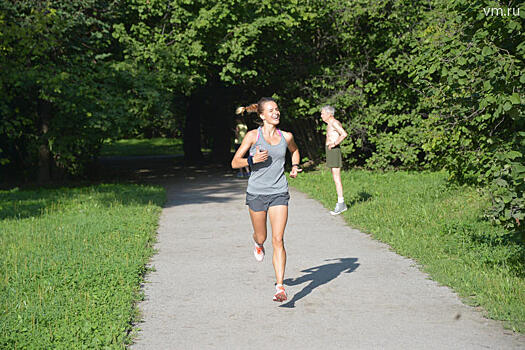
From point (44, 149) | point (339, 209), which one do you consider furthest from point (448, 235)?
point (44, 149)

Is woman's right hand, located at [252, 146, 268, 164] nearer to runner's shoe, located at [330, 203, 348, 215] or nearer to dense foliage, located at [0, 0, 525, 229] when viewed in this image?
runner's shoe, located at [330, 203, 348, 215]

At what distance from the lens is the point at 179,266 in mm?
7527

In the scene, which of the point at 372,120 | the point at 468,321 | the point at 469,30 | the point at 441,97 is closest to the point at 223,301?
the point at 468,321

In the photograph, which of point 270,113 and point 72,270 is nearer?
point 270,113

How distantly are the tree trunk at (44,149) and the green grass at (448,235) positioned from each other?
321 inches

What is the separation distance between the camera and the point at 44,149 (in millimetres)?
18406

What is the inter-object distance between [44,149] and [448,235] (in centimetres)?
1330

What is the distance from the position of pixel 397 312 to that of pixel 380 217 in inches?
188

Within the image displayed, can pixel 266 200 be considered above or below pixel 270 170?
below

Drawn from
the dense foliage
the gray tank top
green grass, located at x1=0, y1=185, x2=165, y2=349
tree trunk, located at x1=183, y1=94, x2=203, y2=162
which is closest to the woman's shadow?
the gray tank top

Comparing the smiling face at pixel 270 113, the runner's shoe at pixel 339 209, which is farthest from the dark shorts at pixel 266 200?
the runner's shoe at pixel 339 209

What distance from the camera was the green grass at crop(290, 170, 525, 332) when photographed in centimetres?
593

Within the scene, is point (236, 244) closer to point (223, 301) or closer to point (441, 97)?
point (223, 301)

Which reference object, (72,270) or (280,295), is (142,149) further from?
(280,295)
